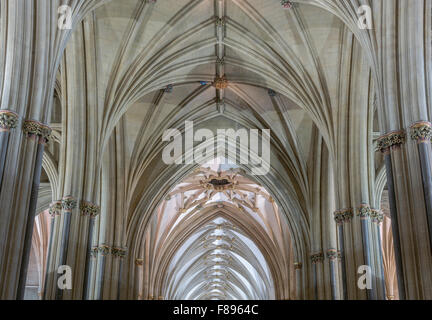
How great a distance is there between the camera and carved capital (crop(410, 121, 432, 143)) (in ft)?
35.8

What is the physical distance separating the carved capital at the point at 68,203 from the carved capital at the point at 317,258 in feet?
30.5

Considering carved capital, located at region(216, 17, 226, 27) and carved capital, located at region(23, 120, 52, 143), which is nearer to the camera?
carved capital, located at region(23, 120, 52, 143)

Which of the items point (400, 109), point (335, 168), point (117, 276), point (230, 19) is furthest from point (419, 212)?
point (117, 276)

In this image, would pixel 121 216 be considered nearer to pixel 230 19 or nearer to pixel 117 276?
pixel 117 276

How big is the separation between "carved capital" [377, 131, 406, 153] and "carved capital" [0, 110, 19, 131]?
22.5ft

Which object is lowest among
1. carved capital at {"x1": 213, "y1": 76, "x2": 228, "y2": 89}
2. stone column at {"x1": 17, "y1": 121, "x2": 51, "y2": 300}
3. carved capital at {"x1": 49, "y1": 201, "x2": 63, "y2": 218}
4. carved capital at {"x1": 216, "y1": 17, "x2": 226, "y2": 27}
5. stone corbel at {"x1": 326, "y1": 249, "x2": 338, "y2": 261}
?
stone column at {"x1": 17, "y1": 121, "x2": 51, "y2": 300}

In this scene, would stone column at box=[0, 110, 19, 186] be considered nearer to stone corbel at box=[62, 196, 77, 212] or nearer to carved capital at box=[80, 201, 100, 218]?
stone corbel at box=[62, 196, 77, 212]

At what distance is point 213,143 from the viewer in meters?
23.6

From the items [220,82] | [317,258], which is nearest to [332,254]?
[317,258]

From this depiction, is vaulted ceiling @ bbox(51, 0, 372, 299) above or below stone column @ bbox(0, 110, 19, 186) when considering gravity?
above

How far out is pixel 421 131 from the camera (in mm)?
10953

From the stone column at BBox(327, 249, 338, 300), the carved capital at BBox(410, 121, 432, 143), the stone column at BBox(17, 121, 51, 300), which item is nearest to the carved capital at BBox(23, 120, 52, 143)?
the stone column at BBox(17, 121, 51, 300)

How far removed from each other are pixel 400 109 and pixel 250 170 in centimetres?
1252

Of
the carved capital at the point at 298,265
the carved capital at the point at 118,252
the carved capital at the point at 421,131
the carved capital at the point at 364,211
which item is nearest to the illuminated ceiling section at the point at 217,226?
the carved capital at the point at 298,265
